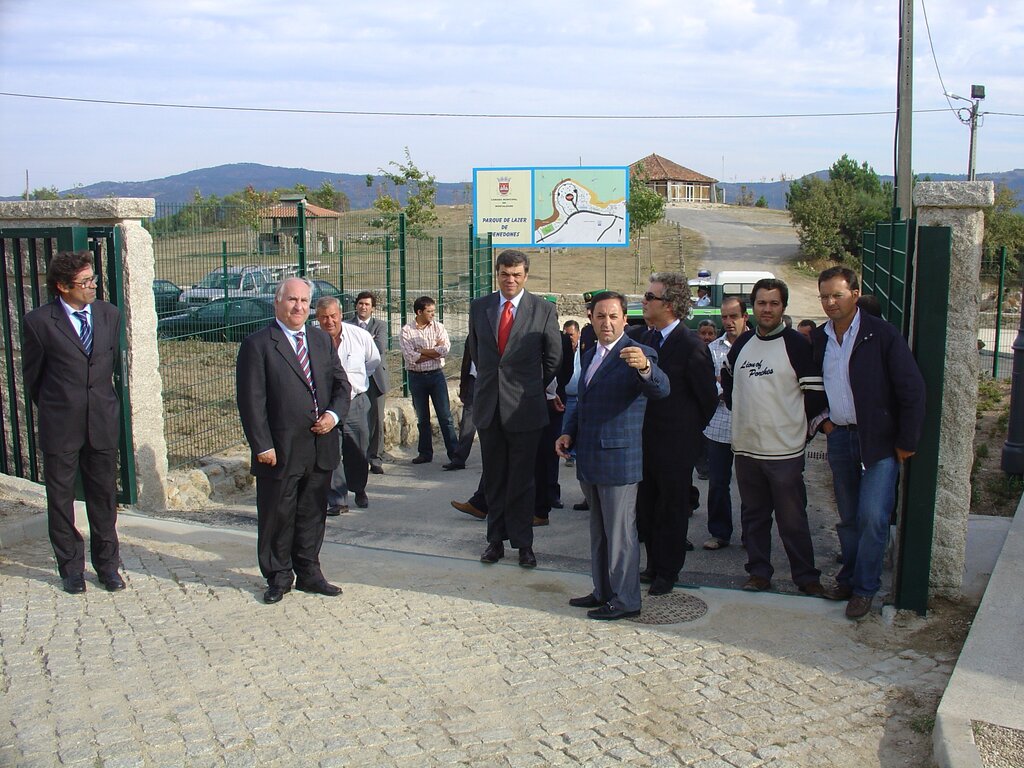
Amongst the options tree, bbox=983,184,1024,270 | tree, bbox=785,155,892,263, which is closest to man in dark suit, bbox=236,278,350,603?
tree, bbox=983,184,1024,270

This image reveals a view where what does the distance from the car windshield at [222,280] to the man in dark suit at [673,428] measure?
4823mm

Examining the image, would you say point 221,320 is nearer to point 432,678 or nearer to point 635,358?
point 635,358

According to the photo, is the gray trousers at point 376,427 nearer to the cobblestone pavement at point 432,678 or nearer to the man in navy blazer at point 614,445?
the cobblestone pavement at point 432,678

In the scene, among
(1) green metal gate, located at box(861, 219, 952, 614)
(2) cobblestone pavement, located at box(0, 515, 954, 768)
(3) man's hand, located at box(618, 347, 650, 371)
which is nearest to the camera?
(2) cobblestone pavement, located at box(0, 515, 954, 768)

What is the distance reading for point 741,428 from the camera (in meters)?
5.82

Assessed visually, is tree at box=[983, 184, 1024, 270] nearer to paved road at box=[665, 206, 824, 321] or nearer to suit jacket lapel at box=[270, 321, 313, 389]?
paved road at box=[665, 206, 824, 321]

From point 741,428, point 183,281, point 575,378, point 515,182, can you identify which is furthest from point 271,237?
point 515,182

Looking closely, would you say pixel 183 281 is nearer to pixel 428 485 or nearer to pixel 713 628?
pixel 428 485

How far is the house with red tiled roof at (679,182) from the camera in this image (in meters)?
86.1

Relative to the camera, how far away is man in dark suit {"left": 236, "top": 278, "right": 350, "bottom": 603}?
554cm

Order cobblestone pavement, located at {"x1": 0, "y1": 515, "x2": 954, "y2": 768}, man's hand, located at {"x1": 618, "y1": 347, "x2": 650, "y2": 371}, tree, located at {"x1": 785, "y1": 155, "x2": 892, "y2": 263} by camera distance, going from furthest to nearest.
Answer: tree, located at {"x1": 785, "y1": 155, "x2": 892, "y2": 263}
man's hand, located at {"x1": 618, "y1": 347, "x2": 650, "y2": 371}
cobblestone pavement, located at {"x1": 0, "y1": 515, "x2": 954, "y2": 768}

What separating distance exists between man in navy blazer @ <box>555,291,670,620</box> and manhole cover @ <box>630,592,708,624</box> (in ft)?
0.40

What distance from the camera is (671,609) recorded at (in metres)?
5.67

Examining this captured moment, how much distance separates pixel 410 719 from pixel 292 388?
6.91ft
